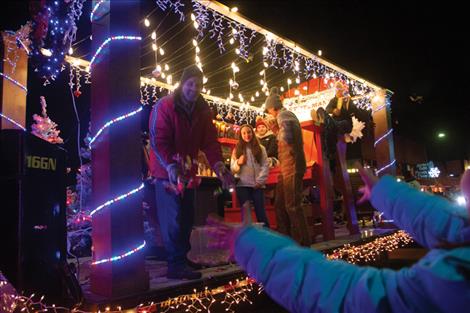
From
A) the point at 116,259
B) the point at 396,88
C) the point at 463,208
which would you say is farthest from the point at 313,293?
the point at 396,88

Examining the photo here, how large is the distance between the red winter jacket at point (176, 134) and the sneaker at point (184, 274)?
91cm

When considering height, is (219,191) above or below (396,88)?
below

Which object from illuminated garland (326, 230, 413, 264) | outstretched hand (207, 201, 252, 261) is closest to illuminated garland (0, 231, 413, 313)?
illuminated garland (326, 230, 413, 264)

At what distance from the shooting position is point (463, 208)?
142 cm

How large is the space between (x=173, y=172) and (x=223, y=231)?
2.03m

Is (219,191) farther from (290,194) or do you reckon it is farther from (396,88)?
(396,88)

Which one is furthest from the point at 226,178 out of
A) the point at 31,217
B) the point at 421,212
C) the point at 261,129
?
the point at 261,129

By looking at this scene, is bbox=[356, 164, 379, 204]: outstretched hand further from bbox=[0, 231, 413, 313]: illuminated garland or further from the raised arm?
bbox=[0, 231, 413, 313]: illuminated garland

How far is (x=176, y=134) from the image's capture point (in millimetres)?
3594

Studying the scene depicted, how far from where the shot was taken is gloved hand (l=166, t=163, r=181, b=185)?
3.20 meters

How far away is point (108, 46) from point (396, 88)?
35.0 feet

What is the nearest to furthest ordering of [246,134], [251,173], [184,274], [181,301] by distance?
[181,301] → [184,274] → [251,173] → [246,134]

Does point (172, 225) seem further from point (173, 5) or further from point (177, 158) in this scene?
point (173, 5)

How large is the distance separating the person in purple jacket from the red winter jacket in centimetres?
233
